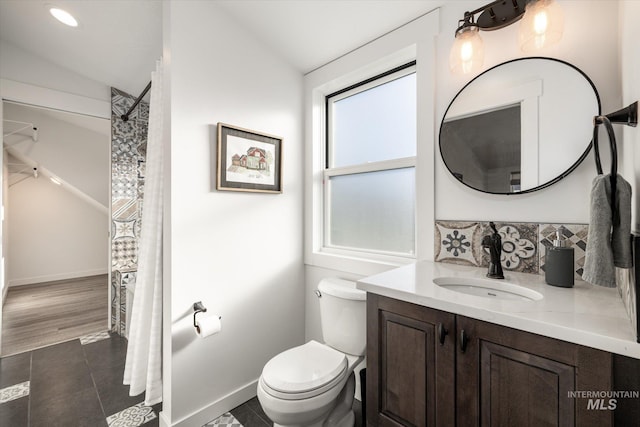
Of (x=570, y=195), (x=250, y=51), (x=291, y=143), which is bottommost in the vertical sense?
(x=570, y=195)

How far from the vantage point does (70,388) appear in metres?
1.86

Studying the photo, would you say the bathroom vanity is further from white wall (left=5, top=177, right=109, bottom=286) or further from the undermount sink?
white wall (left=5, top=177, right=109, bottom=286)

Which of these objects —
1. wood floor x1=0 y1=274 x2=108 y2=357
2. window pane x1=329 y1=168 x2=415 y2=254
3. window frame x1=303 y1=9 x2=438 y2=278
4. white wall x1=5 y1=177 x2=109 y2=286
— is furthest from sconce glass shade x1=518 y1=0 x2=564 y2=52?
white wall x1=5 y1=177 x2=109 y2=286

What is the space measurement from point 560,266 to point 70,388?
293 cm

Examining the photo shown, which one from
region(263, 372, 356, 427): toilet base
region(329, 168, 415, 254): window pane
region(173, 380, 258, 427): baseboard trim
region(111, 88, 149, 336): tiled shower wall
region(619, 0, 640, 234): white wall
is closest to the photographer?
region(619, 0, 640, 234): white wall

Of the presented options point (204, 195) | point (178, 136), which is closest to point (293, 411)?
point (204, 195)

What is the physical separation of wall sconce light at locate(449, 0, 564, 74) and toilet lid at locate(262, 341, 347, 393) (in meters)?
1.57

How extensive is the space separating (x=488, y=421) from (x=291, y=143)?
1.88 meters

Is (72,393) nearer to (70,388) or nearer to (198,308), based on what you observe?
(70,388)

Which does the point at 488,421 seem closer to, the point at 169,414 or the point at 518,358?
the point at 518,358

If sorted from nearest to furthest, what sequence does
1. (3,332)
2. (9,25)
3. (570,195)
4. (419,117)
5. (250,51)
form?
(570,195) → (419,117) → (250,51) → (9,25) → (3,332)

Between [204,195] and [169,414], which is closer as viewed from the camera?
[169,414]

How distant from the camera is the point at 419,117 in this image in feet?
5.18

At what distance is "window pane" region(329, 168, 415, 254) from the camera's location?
176 cm
